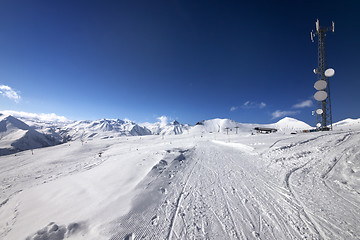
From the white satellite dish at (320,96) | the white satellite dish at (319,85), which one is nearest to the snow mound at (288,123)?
the white satellite dish at (320,96)

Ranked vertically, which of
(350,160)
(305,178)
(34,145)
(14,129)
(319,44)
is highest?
(319,44)

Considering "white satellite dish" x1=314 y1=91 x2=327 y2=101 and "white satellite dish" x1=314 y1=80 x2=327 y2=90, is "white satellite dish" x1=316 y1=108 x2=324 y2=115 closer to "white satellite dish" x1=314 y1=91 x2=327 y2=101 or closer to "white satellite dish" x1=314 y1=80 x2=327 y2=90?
"white satellite dish" x1=314 y1=91 x2=327 y2=101

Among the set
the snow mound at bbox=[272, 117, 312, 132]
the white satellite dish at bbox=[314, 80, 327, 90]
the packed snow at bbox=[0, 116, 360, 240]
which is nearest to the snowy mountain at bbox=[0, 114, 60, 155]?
the packed snow at bbox=[0, 116, 360, 240]

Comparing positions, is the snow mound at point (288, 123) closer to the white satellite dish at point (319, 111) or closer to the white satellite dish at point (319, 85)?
the white satellite dish at point (319, 111)

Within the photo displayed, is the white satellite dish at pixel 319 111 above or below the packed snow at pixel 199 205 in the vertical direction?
above

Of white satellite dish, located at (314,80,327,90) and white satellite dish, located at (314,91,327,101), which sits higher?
white satellite dish, located at (314,80,327,90)

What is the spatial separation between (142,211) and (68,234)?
1931mm

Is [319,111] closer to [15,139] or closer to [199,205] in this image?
[199,205]

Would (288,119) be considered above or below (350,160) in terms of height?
above

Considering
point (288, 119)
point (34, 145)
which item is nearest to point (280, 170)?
point (288, 119)

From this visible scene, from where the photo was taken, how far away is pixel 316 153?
31.3ft

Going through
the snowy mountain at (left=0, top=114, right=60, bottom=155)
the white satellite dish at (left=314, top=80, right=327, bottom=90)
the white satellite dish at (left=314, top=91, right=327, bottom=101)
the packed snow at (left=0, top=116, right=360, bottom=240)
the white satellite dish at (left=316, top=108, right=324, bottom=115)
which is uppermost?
the white satellite dish at (left=314, top=80, right=327, bottom=90)

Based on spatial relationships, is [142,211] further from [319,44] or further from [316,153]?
[319,44]

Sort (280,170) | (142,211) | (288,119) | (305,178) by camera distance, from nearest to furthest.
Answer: (142,211) → (305,178) → (280,170) → (288,119)
